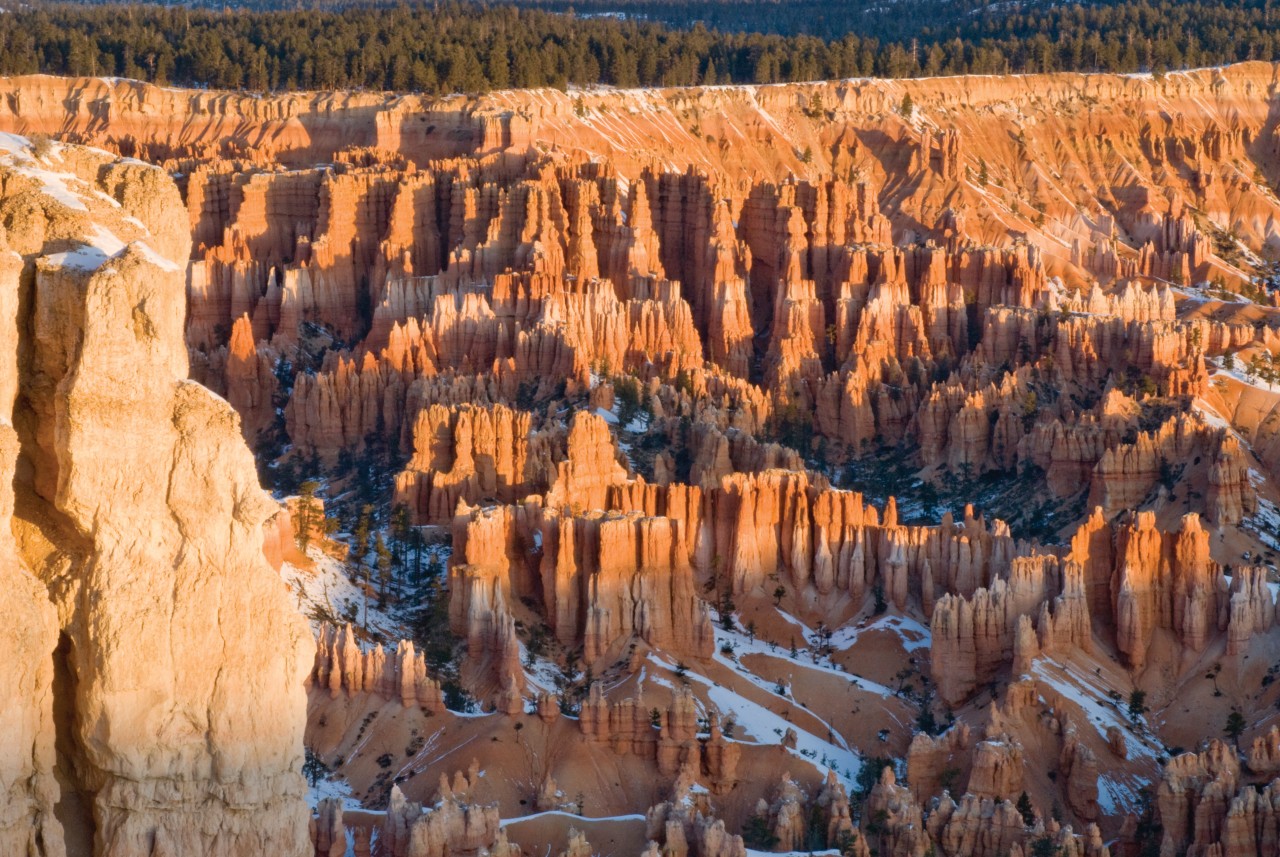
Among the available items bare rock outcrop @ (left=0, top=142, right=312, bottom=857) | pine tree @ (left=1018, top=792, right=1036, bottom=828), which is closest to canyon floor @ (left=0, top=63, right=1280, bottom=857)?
bare rock outcrop @ (left=0, top=142, right=312, bottom=857)

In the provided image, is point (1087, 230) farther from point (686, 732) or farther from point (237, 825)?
point (237, 825)

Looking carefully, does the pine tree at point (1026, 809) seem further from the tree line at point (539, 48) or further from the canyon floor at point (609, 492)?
the tree line at point (539, 48)

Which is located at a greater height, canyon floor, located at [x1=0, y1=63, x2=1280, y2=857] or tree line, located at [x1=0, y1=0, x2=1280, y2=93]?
tree line, located at [x1=0, y1=0, x2=1280, y2=93]

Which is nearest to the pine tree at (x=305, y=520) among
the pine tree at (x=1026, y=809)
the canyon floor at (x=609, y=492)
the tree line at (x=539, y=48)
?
the canyon floor at (x=609, y=492)

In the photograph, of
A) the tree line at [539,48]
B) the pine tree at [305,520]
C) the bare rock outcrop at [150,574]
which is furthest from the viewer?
the tree line at [539,48]

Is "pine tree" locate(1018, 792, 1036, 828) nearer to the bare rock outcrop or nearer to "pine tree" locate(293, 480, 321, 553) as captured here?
"pine tree" locate(293, 480, 321, 553)

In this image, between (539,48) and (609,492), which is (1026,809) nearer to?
(609,492)

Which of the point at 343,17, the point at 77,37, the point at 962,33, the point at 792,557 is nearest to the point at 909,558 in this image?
the point at 792,557
